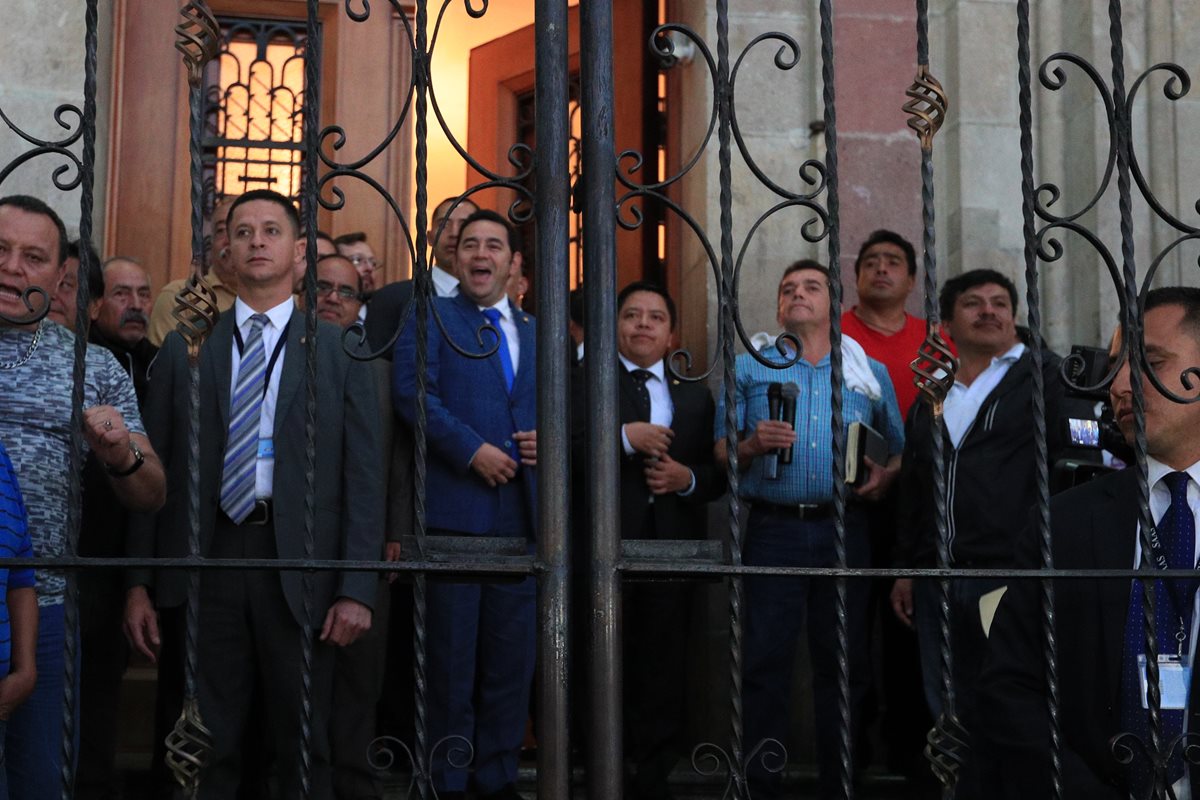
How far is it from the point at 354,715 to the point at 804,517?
1.63m

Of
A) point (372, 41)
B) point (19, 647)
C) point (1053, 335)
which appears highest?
point (372, 41)

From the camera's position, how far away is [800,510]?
5.08 metres

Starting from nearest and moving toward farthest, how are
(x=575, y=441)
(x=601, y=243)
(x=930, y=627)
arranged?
(x=601, y=243) → (x=930, y=627) → (x=575, y=441)

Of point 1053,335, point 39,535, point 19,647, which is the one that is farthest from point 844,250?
point 19,647

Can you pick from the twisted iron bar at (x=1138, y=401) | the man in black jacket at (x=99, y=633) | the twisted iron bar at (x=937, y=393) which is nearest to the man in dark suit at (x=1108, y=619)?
the twisted iron bar at (x=1138, y=401)

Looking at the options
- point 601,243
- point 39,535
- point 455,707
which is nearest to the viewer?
point 601,243

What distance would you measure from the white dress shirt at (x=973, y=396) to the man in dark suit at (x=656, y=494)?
0.81 m

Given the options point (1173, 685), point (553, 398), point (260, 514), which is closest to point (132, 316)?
point (260, 514)

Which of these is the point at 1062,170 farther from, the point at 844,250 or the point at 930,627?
the point at 930,627

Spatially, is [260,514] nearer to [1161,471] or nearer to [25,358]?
[25,358]

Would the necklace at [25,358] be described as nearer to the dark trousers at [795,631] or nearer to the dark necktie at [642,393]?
the dark necktie at [642,393]

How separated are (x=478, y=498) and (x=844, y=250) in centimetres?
209

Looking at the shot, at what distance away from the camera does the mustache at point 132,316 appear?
5.21 m

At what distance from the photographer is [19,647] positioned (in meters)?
2.98
